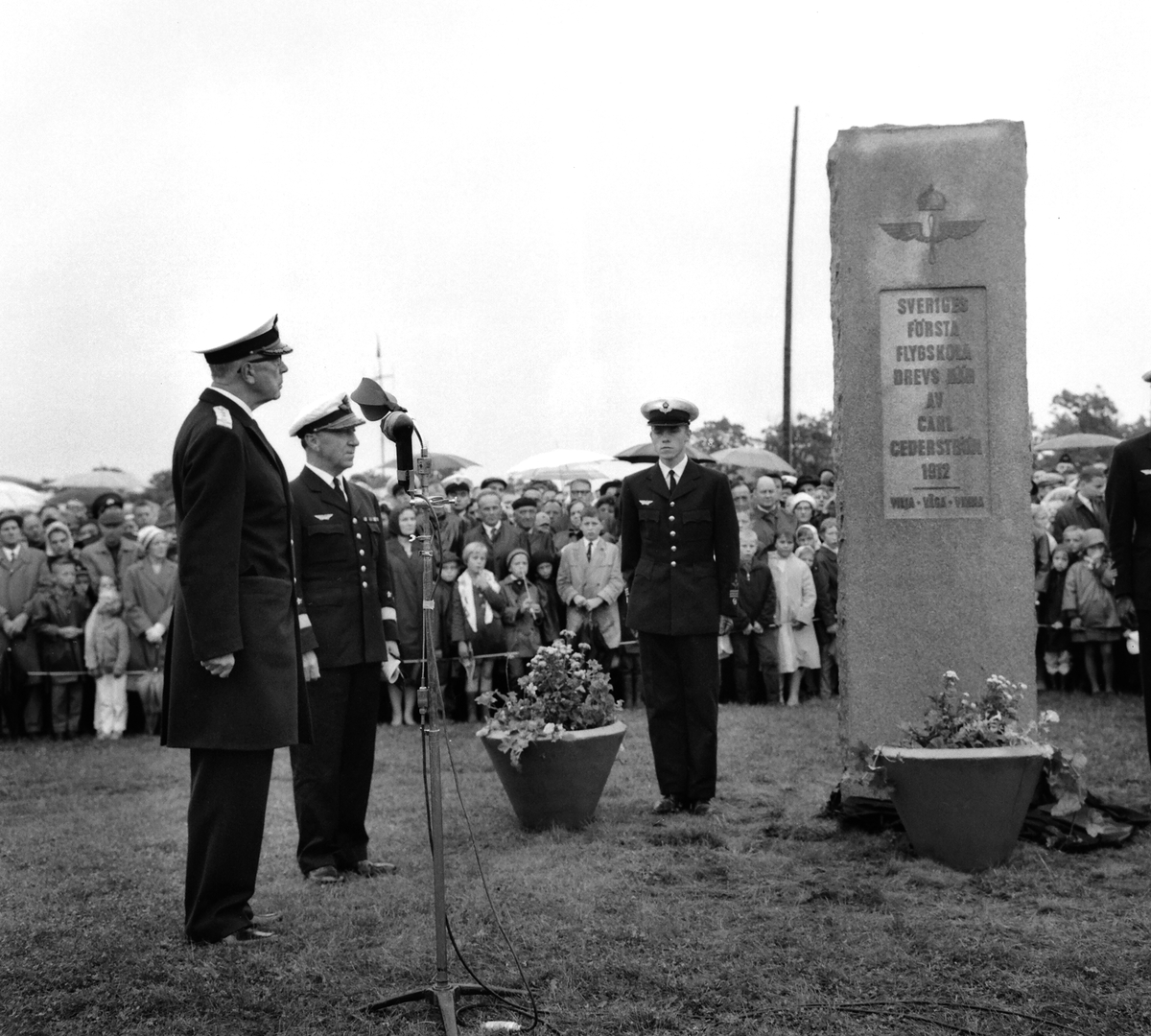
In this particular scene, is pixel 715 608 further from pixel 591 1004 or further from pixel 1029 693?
pixel 591 1004

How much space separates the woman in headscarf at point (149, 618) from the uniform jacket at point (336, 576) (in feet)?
18.0

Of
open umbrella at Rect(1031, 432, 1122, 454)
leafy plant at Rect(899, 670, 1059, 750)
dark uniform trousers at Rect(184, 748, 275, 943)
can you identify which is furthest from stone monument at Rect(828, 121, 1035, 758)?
open umbrella at Rect(1031, 432, 1122, 454)

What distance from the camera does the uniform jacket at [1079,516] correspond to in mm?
12922

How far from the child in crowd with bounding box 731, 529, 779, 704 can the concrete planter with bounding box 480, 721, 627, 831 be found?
17.7ft

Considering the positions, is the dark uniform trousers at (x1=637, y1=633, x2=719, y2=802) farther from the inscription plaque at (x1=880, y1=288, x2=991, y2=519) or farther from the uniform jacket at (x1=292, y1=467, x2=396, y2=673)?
the uniform jacket at (x1=292, y1=467, x2=396, y2=673)

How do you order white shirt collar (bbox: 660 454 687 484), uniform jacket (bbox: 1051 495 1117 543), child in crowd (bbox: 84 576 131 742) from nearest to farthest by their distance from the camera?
white shirt collar (bbox: 660 454 687 484) < child in crowd (bbox: 84 576 131 742) < uniform jacket (bbox: 1051 495 1117 543)

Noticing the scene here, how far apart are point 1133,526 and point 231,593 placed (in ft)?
15.6

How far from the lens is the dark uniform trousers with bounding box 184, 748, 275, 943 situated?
16.5 ft

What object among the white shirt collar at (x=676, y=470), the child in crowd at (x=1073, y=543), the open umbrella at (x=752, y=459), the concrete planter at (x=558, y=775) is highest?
the open umbrella at (x=752, y=459)

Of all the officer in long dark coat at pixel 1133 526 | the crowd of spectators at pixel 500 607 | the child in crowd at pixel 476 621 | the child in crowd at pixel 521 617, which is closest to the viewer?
the officer in long dark coat at pixel 1133 526

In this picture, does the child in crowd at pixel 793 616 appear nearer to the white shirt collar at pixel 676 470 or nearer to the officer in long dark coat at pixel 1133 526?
the white shirt collar at pixel 676 470

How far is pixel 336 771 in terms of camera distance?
6305mm

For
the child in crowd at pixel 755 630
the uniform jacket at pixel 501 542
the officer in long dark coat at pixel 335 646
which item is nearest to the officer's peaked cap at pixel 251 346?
the officer in long dark coat at pixel 335 646

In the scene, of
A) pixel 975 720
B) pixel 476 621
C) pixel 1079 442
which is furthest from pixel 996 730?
pixel 1079 442
